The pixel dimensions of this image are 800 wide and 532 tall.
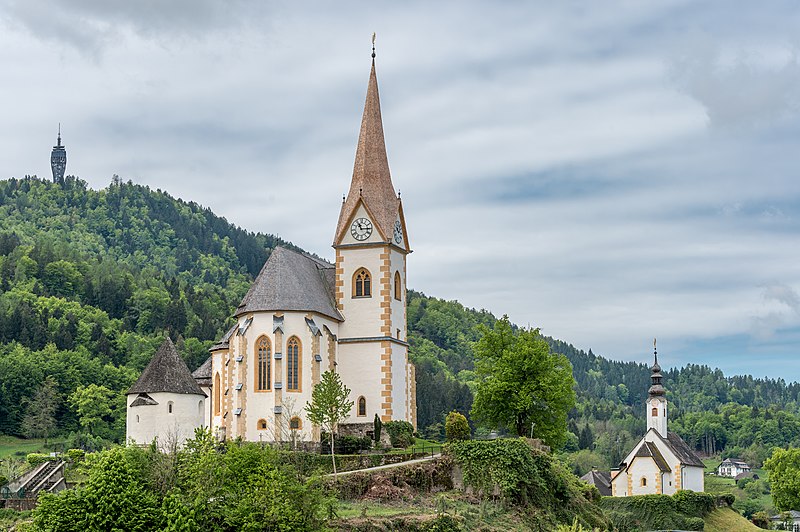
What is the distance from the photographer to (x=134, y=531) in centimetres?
5044

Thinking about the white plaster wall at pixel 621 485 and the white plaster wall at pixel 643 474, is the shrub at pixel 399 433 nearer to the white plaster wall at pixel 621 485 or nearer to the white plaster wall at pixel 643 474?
the white plaster wall at pixel 621 485

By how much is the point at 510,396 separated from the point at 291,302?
15.1 metres

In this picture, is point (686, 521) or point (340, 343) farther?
point (686, 521)

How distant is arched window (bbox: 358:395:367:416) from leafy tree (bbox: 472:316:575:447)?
24.2 feet

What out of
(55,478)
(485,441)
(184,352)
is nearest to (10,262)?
(184,352)

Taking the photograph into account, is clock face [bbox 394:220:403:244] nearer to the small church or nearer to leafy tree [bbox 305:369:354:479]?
leafy tree [bbox 305:369:354:479]

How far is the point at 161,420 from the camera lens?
6919 centimetres

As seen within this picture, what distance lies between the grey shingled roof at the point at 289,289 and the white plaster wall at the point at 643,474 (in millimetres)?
39741

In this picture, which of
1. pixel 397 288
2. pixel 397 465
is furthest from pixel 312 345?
pixel 397 465

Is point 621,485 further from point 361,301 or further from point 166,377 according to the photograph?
point 166,377

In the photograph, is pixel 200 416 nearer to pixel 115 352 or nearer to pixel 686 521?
pixel 686 521

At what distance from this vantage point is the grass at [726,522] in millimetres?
94438

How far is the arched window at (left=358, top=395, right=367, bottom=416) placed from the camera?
7344 cm

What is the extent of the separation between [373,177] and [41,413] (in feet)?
192
